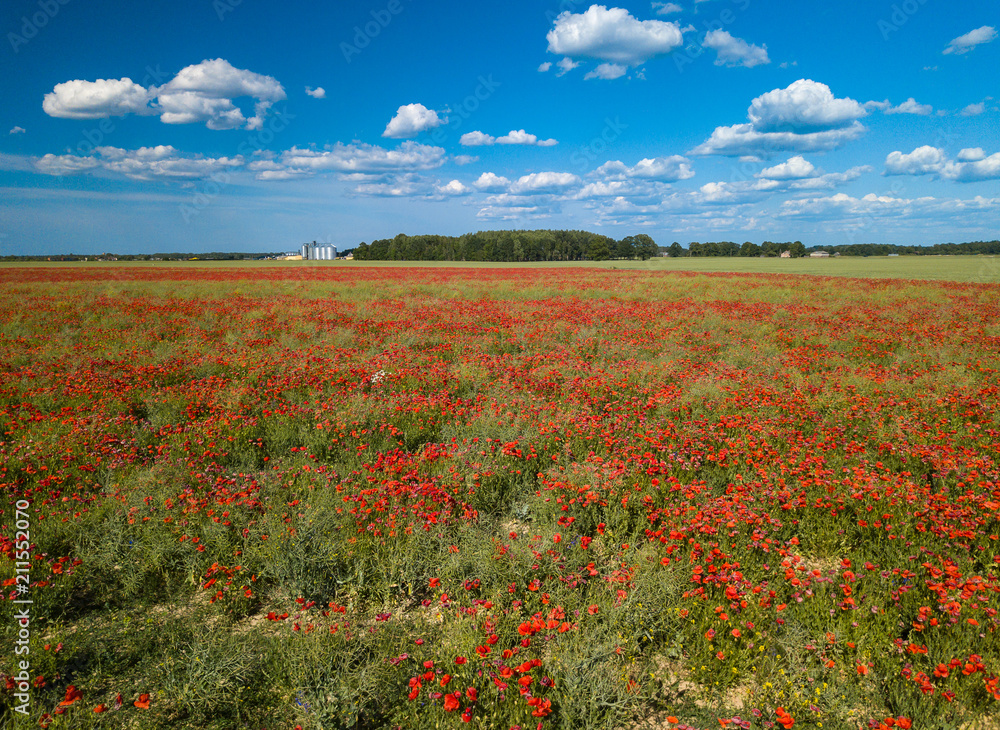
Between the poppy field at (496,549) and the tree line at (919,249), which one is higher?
the tree line at (919,249)

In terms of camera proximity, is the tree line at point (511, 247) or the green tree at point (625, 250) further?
the green tree at point (625, 250)

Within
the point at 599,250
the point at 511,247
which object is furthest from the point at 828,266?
the point at 511,247

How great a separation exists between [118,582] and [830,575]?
21.4 feet

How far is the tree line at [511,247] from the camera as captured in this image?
113 metres

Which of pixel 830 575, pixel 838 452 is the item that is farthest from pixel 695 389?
pixel 830 575

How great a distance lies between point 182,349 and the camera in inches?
483
